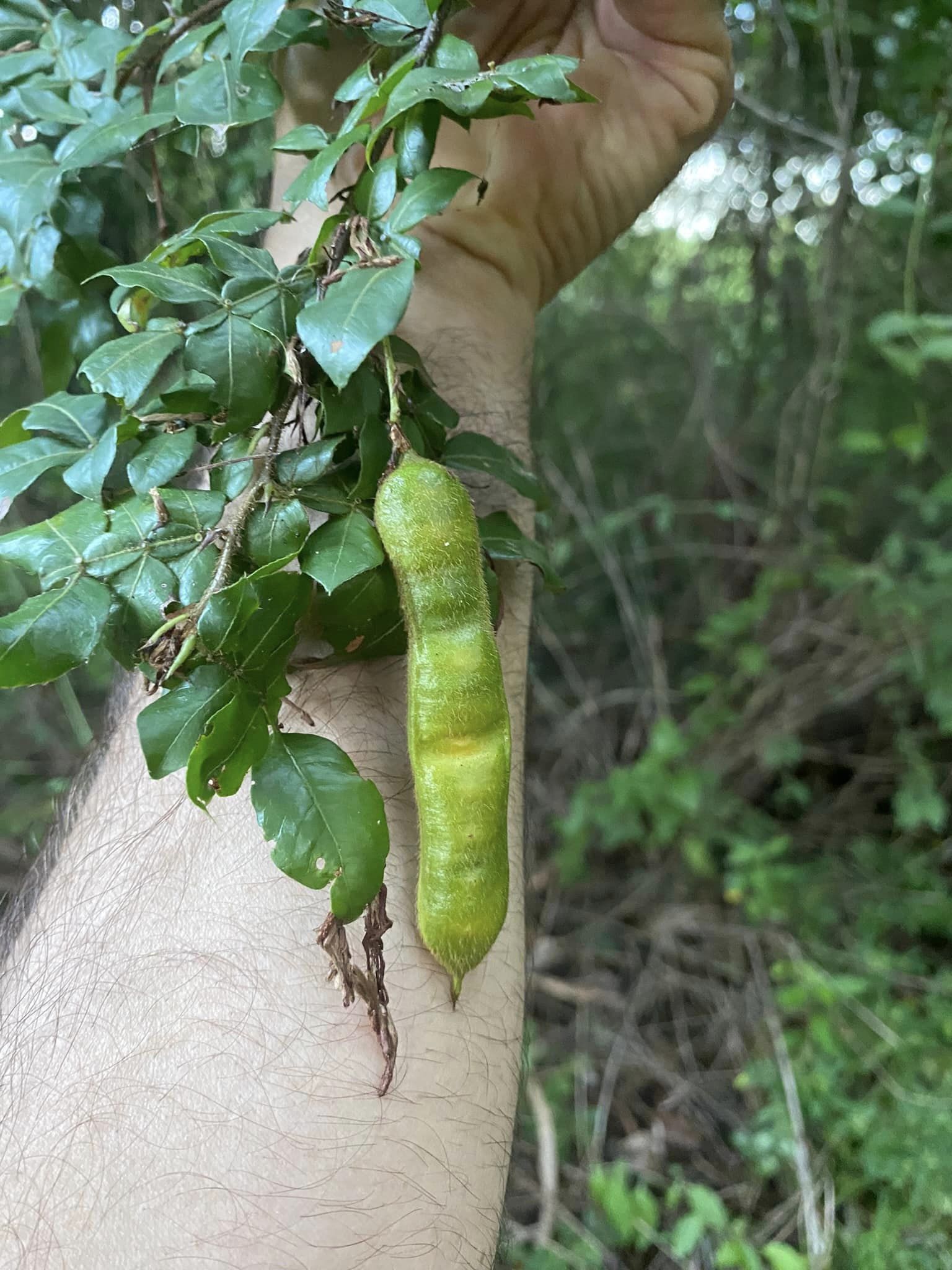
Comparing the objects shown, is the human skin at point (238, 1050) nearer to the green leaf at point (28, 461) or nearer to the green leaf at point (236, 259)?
the green leaf at point (28, 461)

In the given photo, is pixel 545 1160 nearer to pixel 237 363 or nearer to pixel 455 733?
pixel 455 733

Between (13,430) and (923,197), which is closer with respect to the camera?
(13,430)

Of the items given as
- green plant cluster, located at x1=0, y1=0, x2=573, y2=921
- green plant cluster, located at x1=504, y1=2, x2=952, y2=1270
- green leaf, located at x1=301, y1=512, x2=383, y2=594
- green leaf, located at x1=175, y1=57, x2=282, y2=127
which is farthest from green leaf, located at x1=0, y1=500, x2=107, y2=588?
green plant cluster, located at x1=504, y1=2, x2=952, y2=1270

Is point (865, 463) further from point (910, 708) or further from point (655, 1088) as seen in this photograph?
point (655, 1088)

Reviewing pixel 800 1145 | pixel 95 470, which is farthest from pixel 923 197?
pixel 800 1145

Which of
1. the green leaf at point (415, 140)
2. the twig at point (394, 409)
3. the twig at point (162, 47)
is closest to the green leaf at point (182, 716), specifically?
the twig at point (394, 409)

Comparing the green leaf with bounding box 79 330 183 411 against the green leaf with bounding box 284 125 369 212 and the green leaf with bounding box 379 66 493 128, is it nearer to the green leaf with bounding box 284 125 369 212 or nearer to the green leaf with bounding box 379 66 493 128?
the green leaf with bounding box 284 125 369 212
